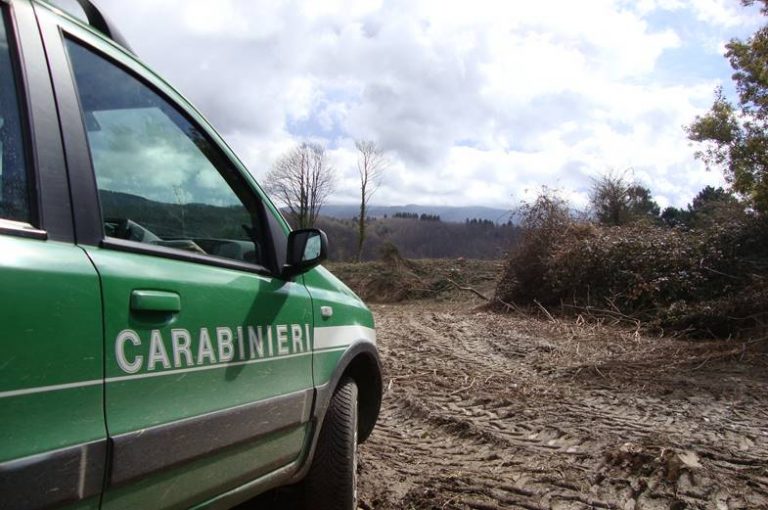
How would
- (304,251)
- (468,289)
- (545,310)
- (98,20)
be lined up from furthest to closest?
1. (468,289)
2. (545,310)
3. (304,251)
4. (98,20)

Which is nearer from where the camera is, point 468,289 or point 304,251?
point 304,251

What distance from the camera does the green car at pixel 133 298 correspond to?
1.46 meters

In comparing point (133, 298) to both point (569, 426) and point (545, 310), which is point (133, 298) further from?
point (545, 310)

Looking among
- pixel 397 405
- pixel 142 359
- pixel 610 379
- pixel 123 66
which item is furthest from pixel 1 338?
pixel 610 379

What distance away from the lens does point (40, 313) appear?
1.43 m

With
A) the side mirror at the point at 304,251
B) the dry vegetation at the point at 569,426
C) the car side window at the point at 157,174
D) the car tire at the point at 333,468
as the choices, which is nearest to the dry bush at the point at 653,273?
the dry vegetation at the point at 569,426

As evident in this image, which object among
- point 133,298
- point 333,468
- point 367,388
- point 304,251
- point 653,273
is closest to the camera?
point 133,298

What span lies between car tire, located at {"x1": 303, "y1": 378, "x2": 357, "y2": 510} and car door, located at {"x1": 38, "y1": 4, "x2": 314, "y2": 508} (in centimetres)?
31

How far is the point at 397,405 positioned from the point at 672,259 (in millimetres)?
8549

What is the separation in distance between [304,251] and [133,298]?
0.99 m

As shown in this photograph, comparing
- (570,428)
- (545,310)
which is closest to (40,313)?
(570,428)

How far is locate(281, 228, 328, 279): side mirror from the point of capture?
2.61 m

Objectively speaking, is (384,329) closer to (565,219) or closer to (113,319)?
(565,219)

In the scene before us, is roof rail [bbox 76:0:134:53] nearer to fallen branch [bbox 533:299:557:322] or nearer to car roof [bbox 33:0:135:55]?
car roof [bbox 33:0:135:55]
